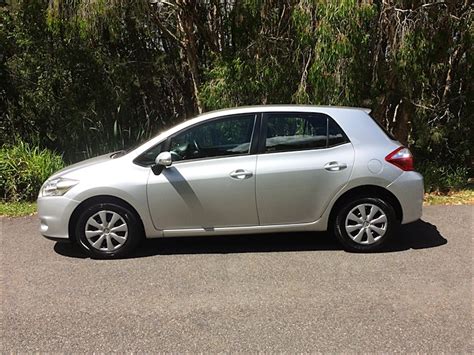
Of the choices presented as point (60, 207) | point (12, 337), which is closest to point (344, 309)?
point (12, 337)

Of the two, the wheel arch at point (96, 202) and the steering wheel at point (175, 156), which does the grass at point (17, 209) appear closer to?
the wheel arch at point (96, 202)

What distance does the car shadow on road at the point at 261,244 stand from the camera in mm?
5441

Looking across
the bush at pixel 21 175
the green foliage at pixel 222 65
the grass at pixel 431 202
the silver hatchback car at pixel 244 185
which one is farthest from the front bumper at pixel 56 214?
the green foliage at pixel 222 65

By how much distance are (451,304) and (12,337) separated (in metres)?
3.47

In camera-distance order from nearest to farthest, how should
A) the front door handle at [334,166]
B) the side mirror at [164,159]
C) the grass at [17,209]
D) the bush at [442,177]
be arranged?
the side mirror at [164,159] < the front door handle at [334,166] < the grass at [17,209] < the bush at [442,177]

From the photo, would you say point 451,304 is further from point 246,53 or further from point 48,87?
point 48,87

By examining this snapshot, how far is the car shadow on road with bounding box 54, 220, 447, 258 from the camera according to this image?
5441 millimetres

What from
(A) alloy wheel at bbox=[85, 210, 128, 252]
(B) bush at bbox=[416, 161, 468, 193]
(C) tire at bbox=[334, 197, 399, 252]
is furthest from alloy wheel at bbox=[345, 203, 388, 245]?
(B) bush at bbox=[416, 161, 468, 193]

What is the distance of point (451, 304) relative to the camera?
4004mm

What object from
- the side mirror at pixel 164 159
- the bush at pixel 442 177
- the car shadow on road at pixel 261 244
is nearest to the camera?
the side mirror at pixel 164 159

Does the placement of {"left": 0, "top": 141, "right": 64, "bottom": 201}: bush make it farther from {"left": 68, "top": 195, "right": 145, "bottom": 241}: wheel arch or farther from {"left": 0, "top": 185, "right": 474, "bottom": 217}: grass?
{"left": 68, "top": 195, "right": 145, "bottom": 241}: wheel arch

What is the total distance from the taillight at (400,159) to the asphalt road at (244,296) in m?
0.93

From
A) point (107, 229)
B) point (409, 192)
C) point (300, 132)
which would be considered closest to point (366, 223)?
point (409, 192)

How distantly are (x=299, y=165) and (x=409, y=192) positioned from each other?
1230 mm
